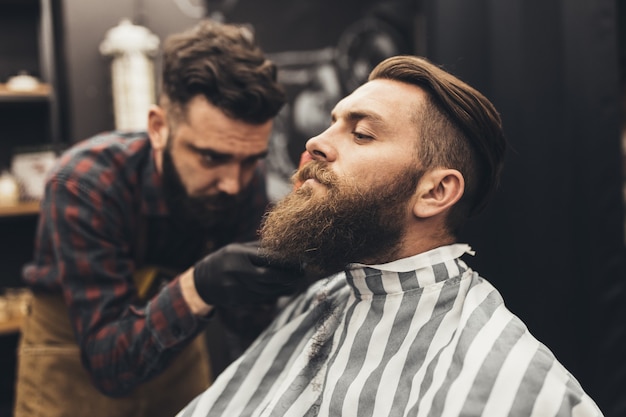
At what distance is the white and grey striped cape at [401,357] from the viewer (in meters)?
Result: 0.99

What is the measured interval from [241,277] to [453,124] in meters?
0.57

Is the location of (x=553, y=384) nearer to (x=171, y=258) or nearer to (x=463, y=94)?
(x=463, y=94)

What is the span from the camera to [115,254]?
1713 millimetres

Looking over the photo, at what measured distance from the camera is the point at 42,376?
6.05 ft

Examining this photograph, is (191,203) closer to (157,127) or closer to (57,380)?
(157,127)

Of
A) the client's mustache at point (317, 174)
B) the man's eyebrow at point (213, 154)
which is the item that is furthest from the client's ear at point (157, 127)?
the client's mustache at point (317, 174)

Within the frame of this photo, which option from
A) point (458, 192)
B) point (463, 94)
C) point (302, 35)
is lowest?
point (458, 192)

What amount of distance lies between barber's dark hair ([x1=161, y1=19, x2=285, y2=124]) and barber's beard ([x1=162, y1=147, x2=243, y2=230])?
18 cm

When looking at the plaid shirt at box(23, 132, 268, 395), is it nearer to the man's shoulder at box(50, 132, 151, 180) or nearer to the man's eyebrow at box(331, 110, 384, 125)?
the man's shoulder at box(50, 132, 151, 180)

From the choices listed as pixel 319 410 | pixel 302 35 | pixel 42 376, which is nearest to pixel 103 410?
pixel 42 376

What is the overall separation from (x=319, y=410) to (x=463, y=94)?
71cm

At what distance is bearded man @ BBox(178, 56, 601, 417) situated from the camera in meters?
1.21

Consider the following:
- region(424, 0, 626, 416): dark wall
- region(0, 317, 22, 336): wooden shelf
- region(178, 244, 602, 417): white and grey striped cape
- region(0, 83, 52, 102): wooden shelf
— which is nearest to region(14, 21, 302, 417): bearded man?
region(178, 244, 602, 417): white and grey striped cape

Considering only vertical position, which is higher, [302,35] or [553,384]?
[302,35]
